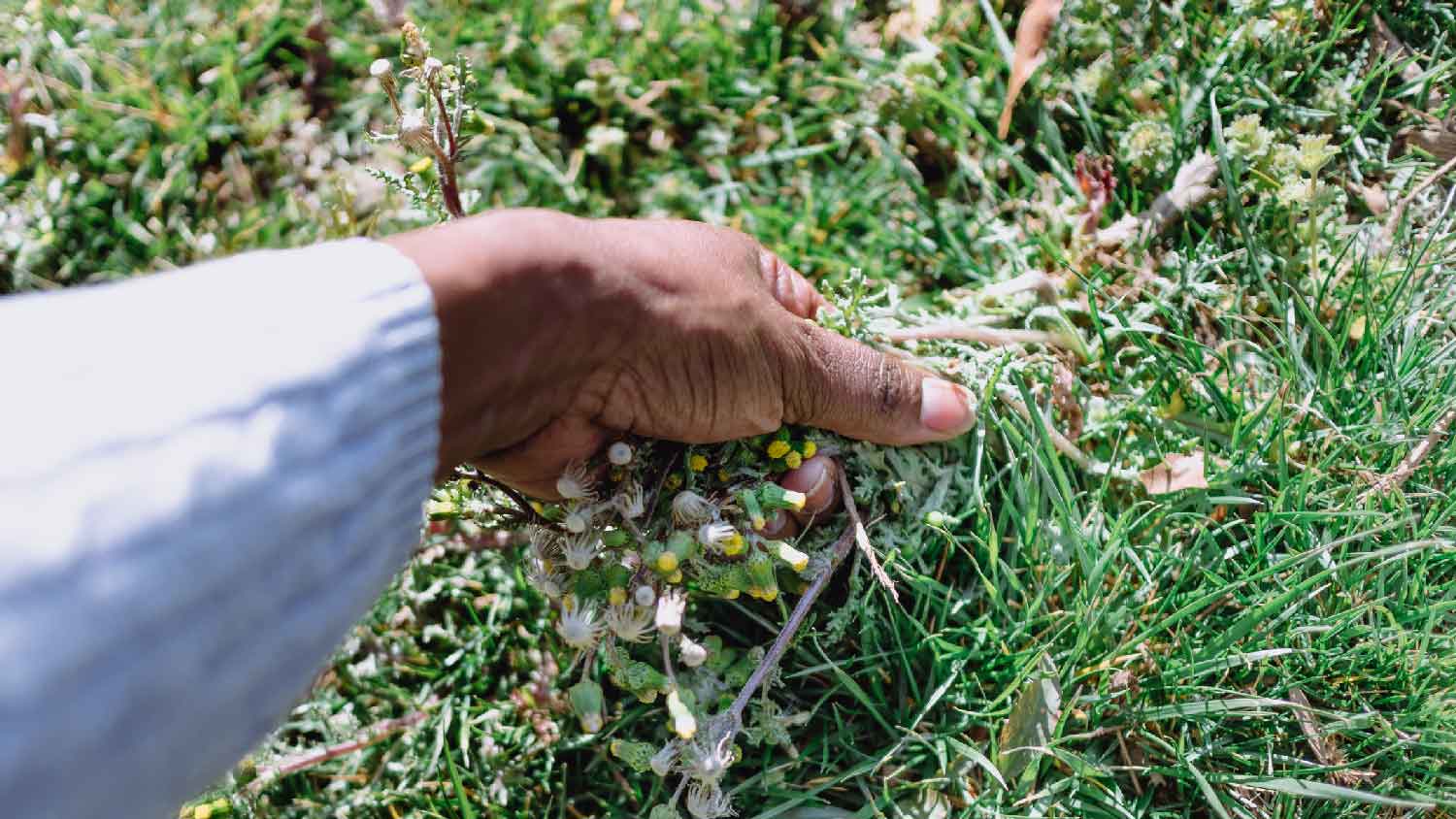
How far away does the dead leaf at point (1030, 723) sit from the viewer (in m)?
2.24

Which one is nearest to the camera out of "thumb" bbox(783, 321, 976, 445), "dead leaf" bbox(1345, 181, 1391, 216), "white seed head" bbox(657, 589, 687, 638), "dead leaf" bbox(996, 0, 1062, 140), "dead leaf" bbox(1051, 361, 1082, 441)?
"white seed head" bbox(657, 589, 687, 638)

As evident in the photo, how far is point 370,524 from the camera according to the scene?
1.45 metres

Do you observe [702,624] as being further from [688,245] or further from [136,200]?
[136,200]

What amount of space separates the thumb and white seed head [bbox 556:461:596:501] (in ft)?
1.50

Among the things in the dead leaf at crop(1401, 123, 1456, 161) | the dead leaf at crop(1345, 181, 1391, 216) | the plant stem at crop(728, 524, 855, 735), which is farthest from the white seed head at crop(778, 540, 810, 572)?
the dead leaf at crop(1401, 123, 1456, 161)

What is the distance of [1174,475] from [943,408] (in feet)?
2.12

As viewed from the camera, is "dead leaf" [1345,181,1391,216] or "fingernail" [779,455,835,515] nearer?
"fingernail" [779,455,835,515]

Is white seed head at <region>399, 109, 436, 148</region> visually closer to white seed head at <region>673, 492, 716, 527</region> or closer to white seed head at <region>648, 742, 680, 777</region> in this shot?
white seed head at <region>673, 492, 716, 527</region>

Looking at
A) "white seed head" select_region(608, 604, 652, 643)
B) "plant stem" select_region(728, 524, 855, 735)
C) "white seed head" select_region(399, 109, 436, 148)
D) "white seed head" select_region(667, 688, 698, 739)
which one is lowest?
"plant stem" select_region(728, 524, 855, 735)

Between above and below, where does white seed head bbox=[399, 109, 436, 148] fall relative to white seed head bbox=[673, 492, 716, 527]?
above

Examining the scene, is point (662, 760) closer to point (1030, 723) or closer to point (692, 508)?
point (692, 508)

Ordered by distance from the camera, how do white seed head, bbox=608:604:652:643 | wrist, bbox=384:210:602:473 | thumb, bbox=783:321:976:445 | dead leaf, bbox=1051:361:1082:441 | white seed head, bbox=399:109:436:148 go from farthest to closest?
1. dead leaf, bbox=1051:361:1082:441
2. thumb, bbox=783:321:976:445
3. white seed head, bbox=399:109:436:148
4. white seed head, bbox=608:604:652:643
5. wrist, bbox=384:210:602:473

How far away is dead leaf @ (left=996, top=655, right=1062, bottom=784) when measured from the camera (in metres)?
2.24

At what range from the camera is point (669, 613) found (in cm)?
183
